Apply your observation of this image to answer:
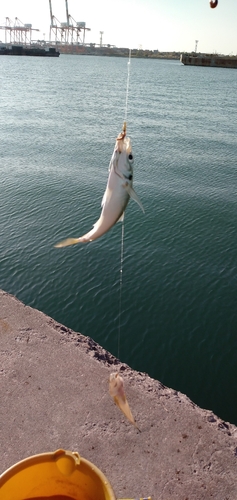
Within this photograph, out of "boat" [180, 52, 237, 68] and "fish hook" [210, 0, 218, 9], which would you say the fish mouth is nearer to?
"fish hook" [210, 0, 218, 9]

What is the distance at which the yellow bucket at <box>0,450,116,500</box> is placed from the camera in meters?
5.51

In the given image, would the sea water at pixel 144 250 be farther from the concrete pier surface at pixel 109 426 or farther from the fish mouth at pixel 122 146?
the fish mouth at pixel 122 146

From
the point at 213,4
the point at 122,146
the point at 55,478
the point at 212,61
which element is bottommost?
the point at 55,478

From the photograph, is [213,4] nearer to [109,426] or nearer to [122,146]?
[122,146]

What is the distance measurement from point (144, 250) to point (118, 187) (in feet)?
50.6

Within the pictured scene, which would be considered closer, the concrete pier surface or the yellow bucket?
the yellow bucket

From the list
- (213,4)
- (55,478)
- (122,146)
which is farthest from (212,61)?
(55,478)

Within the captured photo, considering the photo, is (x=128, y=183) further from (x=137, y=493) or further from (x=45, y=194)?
(x=45, y=194)

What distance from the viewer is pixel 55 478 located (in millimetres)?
5844

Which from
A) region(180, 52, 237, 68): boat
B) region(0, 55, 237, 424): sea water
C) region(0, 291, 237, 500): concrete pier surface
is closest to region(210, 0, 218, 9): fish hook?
region(0, 291, 237, 500): concrete pier surface

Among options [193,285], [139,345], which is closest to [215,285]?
[193,285]

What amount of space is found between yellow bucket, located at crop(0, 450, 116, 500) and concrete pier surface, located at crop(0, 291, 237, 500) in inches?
67.1

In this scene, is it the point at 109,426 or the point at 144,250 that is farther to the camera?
the point at 144,250

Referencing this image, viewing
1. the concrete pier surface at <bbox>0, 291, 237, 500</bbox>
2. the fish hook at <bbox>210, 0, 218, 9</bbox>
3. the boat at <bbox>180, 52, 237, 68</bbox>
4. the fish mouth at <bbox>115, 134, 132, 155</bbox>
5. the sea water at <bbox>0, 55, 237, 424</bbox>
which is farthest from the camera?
the boat at <bbox>180, 52, 237, 68</bbox>
